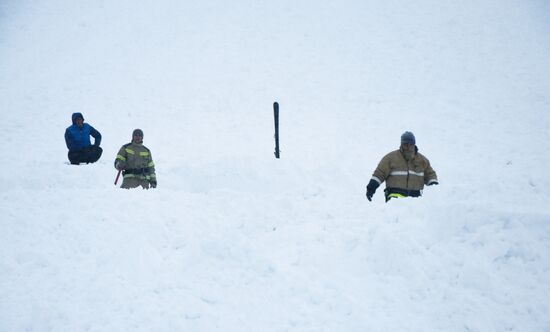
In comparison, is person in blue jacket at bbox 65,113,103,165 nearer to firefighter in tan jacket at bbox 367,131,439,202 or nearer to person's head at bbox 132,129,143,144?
person's head at bbox 132,129,143,144

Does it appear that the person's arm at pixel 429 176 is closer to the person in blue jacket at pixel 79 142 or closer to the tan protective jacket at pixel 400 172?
the tan protective jacket at pixel 400 172

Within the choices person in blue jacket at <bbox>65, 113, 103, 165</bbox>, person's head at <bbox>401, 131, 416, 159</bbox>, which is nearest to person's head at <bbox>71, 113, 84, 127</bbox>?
person in blue jacket at <bbox>65, 113, 103, 165</bbox>

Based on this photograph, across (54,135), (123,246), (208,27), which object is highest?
(208,27)

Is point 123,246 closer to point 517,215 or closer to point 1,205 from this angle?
point 1,205

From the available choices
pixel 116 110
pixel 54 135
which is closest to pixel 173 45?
pixel 116 110

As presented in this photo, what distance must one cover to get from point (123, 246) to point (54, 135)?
49.2 ft

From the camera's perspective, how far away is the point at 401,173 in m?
7.08

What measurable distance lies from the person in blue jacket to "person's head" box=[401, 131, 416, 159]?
8859 millimetres

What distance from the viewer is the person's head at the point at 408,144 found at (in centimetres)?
696

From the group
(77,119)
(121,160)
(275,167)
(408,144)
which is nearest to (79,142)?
(77,119)

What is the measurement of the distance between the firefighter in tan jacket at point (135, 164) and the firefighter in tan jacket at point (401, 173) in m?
4.98

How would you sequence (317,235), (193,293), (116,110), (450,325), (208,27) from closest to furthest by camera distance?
(450,325) → (193,293) → (317,235) → (116,110) → (208,27)

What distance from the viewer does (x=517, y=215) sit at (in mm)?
4973

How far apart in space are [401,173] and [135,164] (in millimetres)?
5657
